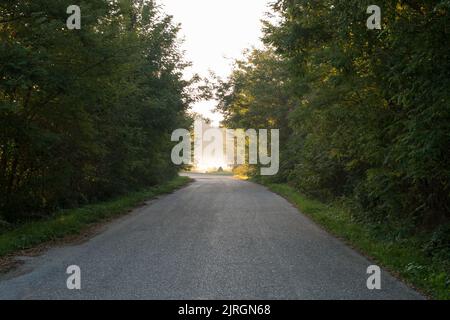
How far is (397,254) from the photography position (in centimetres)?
875

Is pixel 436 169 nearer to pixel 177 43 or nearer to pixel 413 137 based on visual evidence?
pixel 413 137

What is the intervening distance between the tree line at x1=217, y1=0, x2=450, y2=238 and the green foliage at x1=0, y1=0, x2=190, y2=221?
4.96 meters

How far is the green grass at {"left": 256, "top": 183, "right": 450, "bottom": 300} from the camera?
22.3ft

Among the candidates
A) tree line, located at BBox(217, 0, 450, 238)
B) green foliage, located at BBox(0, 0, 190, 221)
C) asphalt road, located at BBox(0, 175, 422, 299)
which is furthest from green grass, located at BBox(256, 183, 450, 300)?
green foliage, located at BBox(0, 0, 190, 221)

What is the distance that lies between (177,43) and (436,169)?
2237 cm

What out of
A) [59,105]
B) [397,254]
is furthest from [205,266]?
[59,105]

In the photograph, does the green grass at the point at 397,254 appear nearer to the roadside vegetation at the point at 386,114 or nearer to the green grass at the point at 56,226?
the roadside vegetation at the point at 386,114

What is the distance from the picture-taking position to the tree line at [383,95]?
7.53 m

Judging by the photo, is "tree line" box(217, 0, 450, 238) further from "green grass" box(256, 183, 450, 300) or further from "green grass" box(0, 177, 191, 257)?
"green grass" box(0, 177, 191, 257)

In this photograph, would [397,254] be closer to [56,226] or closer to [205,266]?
[205,266]

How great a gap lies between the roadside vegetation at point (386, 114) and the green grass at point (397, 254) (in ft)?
0.07

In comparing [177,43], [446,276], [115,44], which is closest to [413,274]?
[446,276]

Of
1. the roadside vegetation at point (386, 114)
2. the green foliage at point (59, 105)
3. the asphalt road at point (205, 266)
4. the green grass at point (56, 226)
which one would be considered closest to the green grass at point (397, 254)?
the roadside vegetation at point (386, 114)

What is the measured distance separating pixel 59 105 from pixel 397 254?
9.30 meters
